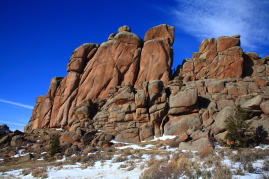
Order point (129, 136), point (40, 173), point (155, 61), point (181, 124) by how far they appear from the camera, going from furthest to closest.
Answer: point (155, 61)
point (129, 136)
point (181, 124)
point (40, 173)

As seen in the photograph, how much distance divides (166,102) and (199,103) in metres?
5.39

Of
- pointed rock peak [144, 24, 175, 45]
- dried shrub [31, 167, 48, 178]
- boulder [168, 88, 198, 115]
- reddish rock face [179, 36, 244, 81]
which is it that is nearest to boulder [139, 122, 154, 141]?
boulder [168, 88, 198, 115]

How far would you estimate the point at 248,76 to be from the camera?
38.5 m

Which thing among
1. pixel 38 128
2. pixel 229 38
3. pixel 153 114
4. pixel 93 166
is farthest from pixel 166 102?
pixel 38 128

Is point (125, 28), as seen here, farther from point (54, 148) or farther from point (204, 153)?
point (204, 153)

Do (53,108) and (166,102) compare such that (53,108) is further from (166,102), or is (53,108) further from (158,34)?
(158,34)

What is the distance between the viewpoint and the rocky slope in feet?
93.2

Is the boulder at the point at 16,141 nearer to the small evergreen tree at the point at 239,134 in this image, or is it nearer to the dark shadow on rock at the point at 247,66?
the small evergreen tree at the point at 239,134

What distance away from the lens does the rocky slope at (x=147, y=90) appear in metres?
28.4

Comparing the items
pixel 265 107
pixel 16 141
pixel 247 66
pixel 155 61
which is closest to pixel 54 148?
pixel 16 141

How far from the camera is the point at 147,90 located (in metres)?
32.2

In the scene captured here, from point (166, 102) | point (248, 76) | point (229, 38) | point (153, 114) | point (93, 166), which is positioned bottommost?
point (93, 166)

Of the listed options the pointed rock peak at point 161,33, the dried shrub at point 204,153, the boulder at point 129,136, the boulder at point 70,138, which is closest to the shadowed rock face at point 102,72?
the pointed rock peak at point 161,33

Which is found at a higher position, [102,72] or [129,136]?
[102,72]
